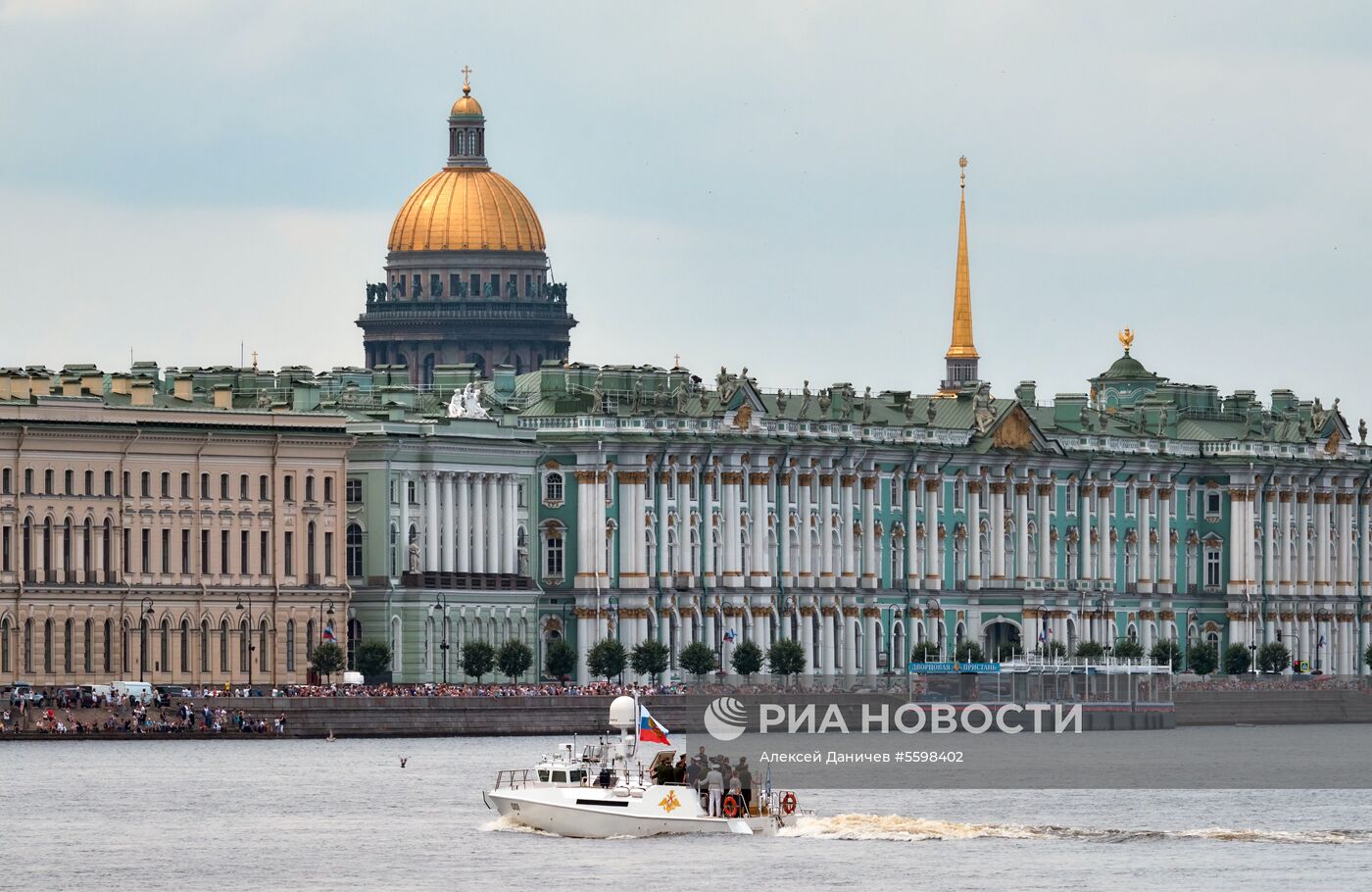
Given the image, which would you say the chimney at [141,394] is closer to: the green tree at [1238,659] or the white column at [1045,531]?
the white column at [1045,531]

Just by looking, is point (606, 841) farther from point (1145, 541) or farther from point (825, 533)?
point (1145, 541)

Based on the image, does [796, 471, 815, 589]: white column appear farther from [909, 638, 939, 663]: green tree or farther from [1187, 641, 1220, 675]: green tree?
[1187, 641, 1220, 675]: green tree

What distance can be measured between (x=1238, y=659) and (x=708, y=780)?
79.2 meters

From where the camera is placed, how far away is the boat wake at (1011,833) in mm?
90188

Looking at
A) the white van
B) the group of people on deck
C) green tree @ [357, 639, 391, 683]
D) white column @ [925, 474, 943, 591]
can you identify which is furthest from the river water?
white column @ [925, 474, 943, 591]

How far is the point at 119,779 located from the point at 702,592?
149 ft

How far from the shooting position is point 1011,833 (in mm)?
90688

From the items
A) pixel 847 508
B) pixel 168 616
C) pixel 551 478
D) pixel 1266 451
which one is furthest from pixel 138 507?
pixel 1266 451

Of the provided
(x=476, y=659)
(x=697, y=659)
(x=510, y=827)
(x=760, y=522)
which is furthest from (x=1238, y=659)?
(x=510, y=827)

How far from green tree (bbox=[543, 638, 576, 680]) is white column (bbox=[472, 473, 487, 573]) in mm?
2899

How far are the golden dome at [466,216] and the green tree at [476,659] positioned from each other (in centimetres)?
4342

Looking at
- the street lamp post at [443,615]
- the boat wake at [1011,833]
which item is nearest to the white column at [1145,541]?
the street lamp post at [443,615]

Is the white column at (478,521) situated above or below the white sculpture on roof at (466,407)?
below

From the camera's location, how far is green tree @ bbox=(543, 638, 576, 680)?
144 meters
